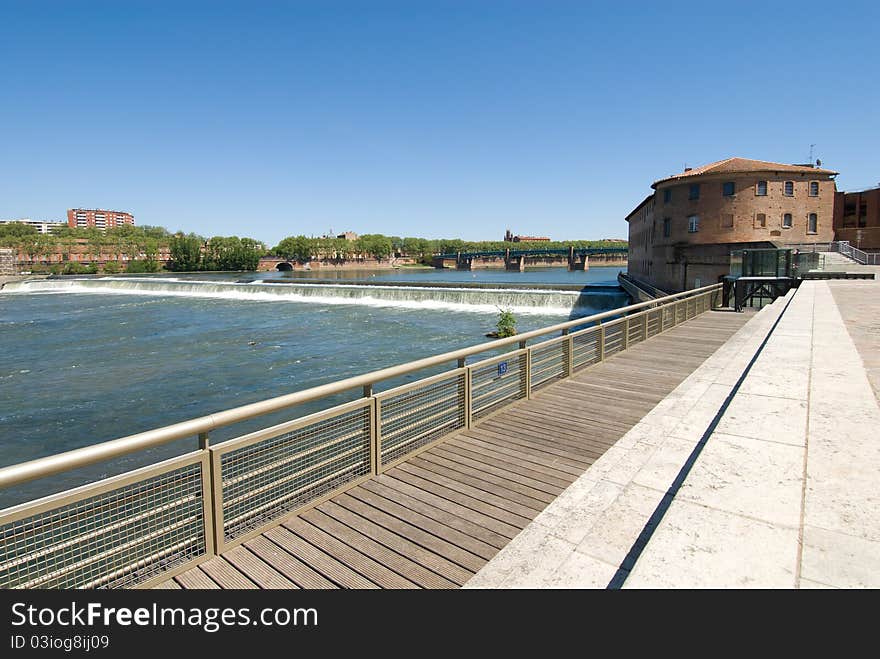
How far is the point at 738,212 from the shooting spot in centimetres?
4422

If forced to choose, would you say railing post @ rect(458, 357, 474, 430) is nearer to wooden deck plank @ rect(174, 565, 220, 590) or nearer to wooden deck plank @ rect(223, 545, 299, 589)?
wooden deck plank @ rect(223, 545, 299, 589)

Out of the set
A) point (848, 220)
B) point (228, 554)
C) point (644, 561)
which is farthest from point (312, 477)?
point (848, 220)

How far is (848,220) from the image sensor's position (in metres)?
66.5

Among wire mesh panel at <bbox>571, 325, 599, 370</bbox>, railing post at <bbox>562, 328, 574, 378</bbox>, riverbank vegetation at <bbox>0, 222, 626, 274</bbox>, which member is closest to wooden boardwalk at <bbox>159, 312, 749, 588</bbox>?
railing post at <bbox>562, 328, 574, 378</bbox>

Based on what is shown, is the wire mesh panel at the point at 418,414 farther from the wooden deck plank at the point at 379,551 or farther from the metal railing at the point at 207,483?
the wooden deck plank at the point at 379,551

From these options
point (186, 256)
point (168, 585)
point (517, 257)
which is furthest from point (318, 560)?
point (517, 257)

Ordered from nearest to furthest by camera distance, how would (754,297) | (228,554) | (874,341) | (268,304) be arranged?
(228,554)
(874,341)
(754,297)
(268,304)

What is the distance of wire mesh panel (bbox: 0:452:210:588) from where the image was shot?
3078 mm

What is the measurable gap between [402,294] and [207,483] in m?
42.8

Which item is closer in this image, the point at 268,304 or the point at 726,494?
the point at 726,494

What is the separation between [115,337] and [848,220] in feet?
267

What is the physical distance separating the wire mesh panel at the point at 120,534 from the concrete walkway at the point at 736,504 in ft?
6.72

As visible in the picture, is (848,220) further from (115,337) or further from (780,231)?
(115,337)
